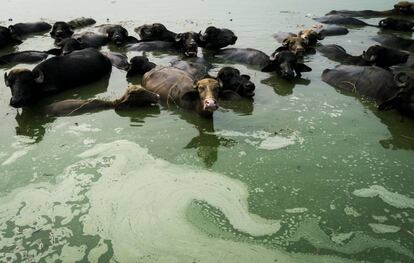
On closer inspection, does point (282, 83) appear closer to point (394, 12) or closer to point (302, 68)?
point (302, 68)

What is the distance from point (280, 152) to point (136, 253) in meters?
2.44

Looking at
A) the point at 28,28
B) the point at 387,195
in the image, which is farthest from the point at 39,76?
the point at 28,28

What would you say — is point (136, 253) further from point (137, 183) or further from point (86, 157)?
point (86, 157)

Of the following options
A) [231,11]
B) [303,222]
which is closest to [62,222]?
[303,222]

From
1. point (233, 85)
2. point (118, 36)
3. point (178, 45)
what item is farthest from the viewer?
point (118, 36)

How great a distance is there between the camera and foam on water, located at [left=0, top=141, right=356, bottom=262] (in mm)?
3723

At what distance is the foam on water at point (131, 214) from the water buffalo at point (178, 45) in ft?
16.6

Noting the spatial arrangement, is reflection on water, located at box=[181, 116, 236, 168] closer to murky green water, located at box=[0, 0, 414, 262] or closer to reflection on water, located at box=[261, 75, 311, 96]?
murky green water, located at box=[0, 0, 414, 262]

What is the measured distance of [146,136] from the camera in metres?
5.91

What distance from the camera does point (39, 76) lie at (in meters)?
7.27

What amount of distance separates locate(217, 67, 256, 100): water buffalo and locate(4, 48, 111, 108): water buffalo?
9.21ft

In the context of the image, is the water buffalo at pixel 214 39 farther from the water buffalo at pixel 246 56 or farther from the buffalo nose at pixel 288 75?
the buffalo nose at pixel 288 75

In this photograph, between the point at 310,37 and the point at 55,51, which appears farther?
the point at 310,37

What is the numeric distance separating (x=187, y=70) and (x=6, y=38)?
247 inches
